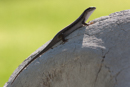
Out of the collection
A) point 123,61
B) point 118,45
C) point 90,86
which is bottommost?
Result: point 90,86

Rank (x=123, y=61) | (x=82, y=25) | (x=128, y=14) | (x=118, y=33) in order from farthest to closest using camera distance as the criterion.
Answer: (x=82, y=25) → (x=128, y=14) → (x=118, y=33) → (x=123, y=61)

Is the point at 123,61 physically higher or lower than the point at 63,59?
lower

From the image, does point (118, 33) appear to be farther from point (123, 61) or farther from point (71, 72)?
point (71, 72)

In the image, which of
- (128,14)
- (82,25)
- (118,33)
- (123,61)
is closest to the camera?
(123,61)

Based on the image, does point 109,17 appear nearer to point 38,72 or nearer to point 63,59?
point 63,59

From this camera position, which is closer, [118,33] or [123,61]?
[123,61]

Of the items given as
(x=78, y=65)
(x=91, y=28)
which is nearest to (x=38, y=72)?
(x=78, y=65)
